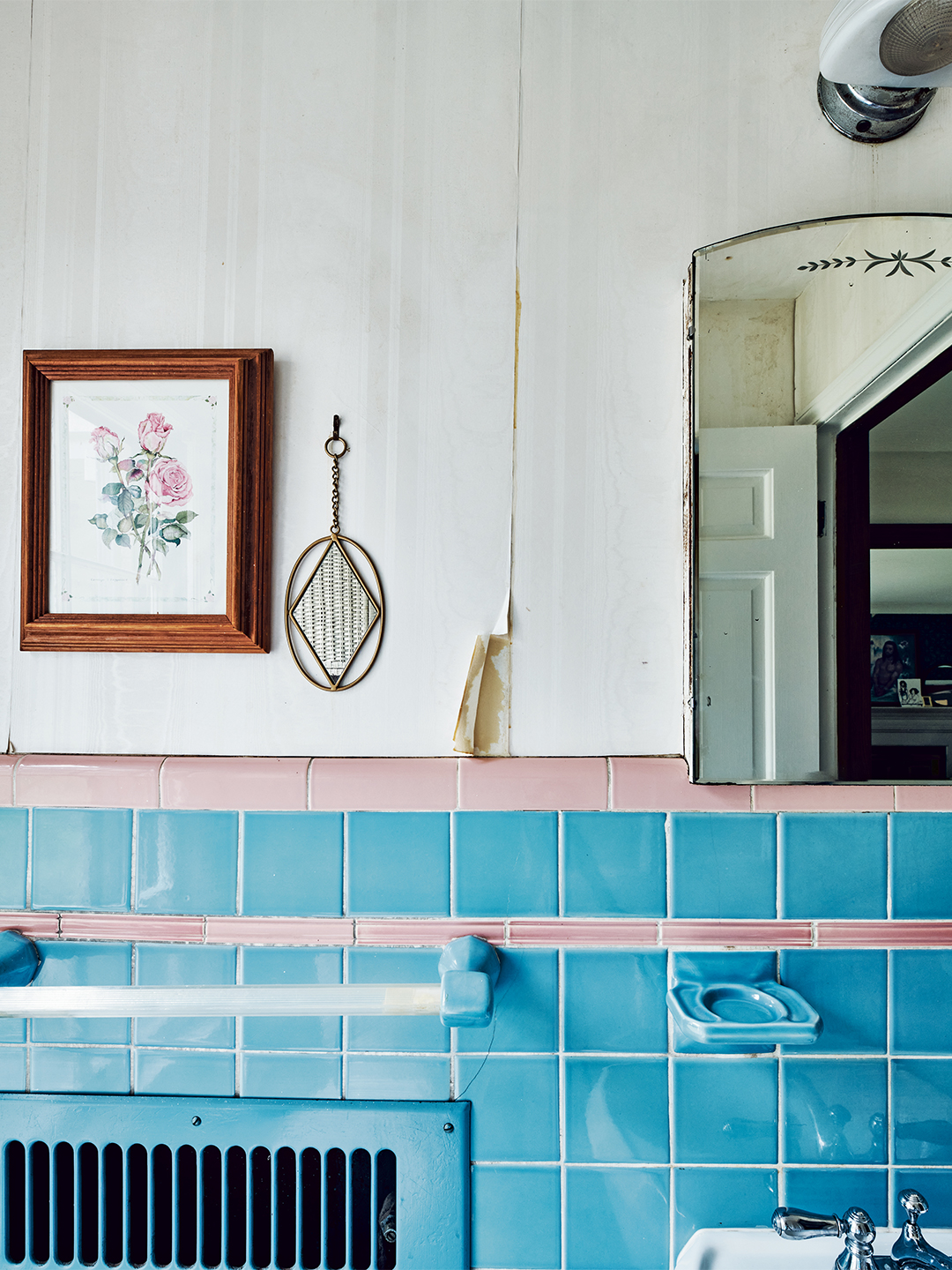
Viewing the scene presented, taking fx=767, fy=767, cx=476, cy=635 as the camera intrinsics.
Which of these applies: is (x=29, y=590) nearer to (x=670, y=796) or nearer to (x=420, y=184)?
(x=420, y=184)

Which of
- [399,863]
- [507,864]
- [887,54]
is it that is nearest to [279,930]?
[399,863]

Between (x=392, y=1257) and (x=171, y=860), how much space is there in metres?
0.51

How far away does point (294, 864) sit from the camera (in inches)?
35.1

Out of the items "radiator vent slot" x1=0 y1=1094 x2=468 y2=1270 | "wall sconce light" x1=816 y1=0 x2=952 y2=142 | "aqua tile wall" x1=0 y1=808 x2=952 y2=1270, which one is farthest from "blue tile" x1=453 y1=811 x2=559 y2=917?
"wall sconce light" x1=816 y1=0 x2=952 y2=142

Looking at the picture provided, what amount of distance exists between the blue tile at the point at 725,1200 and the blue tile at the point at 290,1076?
410 mm

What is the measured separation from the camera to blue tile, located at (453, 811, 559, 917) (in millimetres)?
878

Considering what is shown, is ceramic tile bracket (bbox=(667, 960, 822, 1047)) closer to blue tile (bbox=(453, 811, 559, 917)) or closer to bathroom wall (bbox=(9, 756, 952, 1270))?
bathroom wall (bbox=(9, 756, 952, 1270))

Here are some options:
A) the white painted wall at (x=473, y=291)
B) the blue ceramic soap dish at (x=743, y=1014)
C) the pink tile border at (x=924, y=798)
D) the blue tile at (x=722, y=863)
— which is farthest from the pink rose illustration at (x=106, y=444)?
the pink tile border at (x=924, y=798)

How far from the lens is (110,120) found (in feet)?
3.07

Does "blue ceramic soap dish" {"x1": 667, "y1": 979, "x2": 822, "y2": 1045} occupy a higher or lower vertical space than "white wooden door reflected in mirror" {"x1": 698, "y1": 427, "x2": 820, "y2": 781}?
lower

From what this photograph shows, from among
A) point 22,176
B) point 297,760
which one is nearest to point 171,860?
point 297,760

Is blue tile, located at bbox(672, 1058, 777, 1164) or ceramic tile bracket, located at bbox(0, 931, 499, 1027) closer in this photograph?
ceramic tile bracket, located at bbox(0, 931, 499, 1027)

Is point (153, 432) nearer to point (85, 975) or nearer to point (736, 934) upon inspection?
point (85, 975)

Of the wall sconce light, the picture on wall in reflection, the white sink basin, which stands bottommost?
the white sink basin
